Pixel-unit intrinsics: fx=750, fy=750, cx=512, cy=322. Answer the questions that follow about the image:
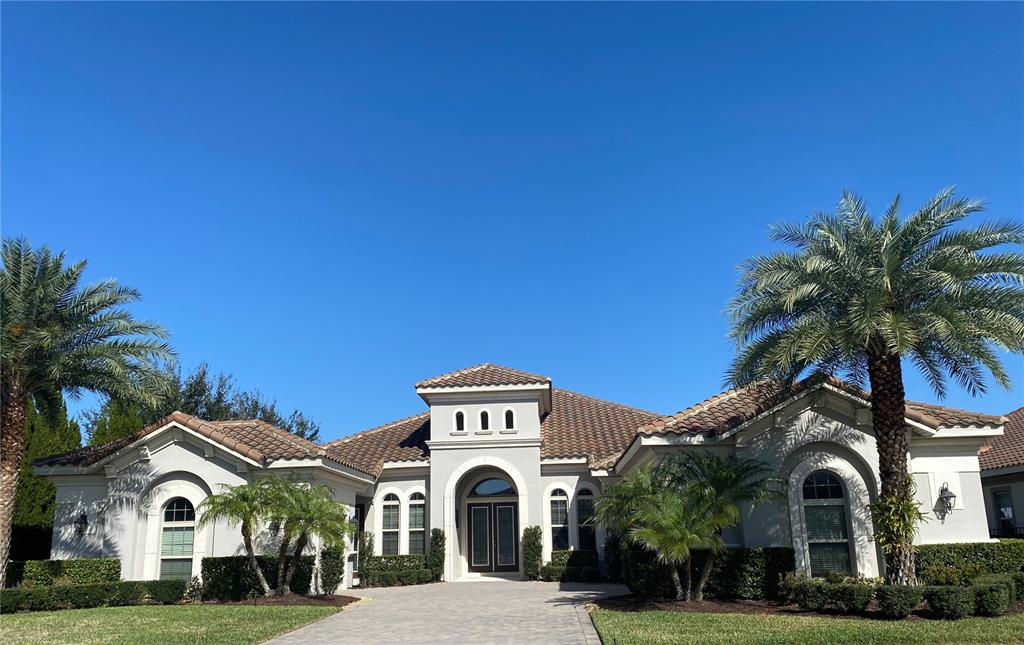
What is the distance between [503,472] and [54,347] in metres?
15.0

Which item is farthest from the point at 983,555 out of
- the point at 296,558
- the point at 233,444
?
the point at 233,444

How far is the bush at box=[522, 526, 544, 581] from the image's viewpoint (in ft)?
83.5

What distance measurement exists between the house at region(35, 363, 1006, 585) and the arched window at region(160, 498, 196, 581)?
4cm

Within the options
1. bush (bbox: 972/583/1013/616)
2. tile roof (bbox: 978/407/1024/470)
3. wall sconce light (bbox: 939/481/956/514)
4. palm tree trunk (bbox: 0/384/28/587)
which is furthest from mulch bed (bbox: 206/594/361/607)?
tile roof (bbox: 978/407/1024/470)

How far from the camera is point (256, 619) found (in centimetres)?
1529

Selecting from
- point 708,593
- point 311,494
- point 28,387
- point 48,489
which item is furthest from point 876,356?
point 48,489

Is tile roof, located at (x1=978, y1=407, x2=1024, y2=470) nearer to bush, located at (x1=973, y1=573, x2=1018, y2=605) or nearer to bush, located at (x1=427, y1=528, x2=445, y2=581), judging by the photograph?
bush, located at (x1=973, y1=573, x2=1018, y2=605)

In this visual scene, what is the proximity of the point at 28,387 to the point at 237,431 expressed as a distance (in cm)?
564

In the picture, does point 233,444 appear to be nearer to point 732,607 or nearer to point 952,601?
point 732,607

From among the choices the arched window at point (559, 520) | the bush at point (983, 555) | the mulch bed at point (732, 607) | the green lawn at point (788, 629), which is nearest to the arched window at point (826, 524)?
the bush at point (983, 555)

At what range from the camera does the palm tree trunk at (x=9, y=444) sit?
733 inches

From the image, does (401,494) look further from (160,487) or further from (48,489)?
(48,489)

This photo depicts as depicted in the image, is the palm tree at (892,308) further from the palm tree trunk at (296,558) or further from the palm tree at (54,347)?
the palm tree at (54,347)

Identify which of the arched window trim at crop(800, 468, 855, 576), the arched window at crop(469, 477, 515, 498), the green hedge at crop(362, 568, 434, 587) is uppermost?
the arched window at crop(469, 477, 515, 498)
